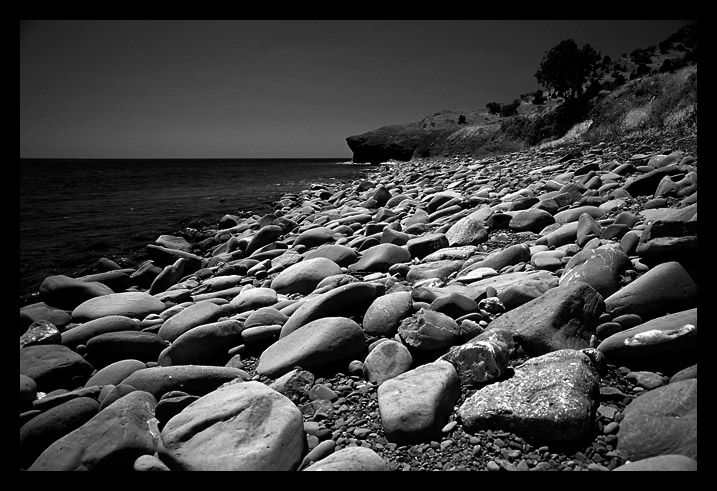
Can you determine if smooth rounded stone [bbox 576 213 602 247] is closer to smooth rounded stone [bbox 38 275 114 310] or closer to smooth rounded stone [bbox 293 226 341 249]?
smooth rounded stone [bbox 293 226 341 249]

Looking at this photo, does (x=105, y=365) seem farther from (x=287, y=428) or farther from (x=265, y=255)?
(x=265, y=255)

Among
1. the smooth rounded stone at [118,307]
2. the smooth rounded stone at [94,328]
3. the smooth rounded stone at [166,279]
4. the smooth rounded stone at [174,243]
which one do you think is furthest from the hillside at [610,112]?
the smooth rounded stone at [174,243]

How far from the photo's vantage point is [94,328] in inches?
110

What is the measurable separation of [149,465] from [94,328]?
1.78 m

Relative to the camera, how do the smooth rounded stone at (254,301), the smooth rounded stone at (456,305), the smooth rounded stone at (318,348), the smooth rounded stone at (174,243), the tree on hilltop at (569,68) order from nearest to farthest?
1. the smooth rounded stone at (318,348)
2. the smooth rounded stone at (456,305)
3. the smooth rounded stone at (254,301)
4. the smooth rounded stone at (174,243)
5. the tree on hilltop at (569,68)

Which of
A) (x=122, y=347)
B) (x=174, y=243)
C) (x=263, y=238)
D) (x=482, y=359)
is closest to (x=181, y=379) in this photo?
(x=122, y=347)

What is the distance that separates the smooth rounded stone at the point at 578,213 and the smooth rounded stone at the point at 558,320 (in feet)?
6.39

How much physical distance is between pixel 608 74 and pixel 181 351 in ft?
97.4

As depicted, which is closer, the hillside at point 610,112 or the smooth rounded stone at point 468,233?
the smooth rounded stone at point 468,233

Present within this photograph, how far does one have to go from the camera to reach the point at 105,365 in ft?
8.44

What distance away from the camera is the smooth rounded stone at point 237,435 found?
4.72 ft

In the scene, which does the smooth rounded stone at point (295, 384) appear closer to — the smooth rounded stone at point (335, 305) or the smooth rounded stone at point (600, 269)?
the smooth rounded stone at point (335, 305)
